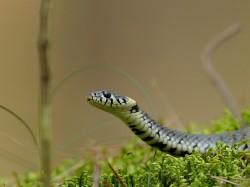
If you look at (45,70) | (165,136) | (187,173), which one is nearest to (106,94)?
(165,136)

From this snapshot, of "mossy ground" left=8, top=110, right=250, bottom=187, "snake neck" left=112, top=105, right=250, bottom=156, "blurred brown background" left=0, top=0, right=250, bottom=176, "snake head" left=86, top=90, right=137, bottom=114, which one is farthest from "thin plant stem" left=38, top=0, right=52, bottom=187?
"blurred brown background" left=0, top=0, right=250, bottom=176

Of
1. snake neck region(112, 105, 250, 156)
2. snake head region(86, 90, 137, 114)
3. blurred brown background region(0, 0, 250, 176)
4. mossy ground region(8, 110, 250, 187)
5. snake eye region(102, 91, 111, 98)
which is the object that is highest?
blurred brown background region(0, 0, 250, 176)

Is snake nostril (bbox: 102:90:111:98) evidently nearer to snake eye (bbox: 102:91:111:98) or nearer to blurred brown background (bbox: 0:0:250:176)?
snake eye (bbox: 102:91:111:98)

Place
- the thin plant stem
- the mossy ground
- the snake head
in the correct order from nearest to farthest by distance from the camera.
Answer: the thin plant stem < the mossy ground < the snake head

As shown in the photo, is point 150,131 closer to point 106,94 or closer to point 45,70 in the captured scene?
point 106,94

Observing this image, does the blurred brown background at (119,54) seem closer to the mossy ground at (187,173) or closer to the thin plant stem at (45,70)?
the mossy ground at (187,173)

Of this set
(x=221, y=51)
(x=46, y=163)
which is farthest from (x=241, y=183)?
(x=221, y=51)
